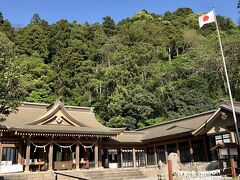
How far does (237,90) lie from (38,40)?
123 feet

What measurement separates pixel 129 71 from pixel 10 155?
2776cm

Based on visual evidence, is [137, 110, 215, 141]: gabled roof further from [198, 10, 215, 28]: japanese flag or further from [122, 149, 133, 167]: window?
[198, 10, 215, 28]: japanese flag

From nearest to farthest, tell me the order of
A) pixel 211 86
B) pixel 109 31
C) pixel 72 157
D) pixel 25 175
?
pixel 25 175, pixel 72 157, pixel 211 86, pixel 109 31

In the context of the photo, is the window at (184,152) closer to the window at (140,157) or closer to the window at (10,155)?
the window at (140,157)

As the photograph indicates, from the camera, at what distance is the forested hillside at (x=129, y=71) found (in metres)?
40.4

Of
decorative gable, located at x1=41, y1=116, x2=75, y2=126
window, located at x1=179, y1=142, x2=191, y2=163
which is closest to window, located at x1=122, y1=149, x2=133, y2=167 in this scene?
window, located at x1=179, y1=142, x2=191, y2=163

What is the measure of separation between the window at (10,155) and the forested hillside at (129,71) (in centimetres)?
1226

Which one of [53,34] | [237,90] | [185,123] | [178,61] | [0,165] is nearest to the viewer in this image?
[0,165]

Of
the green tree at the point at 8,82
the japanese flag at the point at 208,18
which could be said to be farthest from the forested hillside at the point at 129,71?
the green tree at the point at 8,82

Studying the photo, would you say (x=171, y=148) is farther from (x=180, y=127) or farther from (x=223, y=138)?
(x=223, y=138)

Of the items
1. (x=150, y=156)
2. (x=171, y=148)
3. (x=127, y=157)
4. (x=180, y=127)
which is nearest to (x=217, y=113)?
(x=180, y=127)

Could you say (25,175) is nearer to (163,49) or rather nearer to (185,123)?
(185,123)

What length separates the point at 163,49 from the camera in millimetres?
54000

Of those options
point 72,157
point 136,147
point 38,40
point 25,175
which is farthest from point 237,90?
point 38,40
